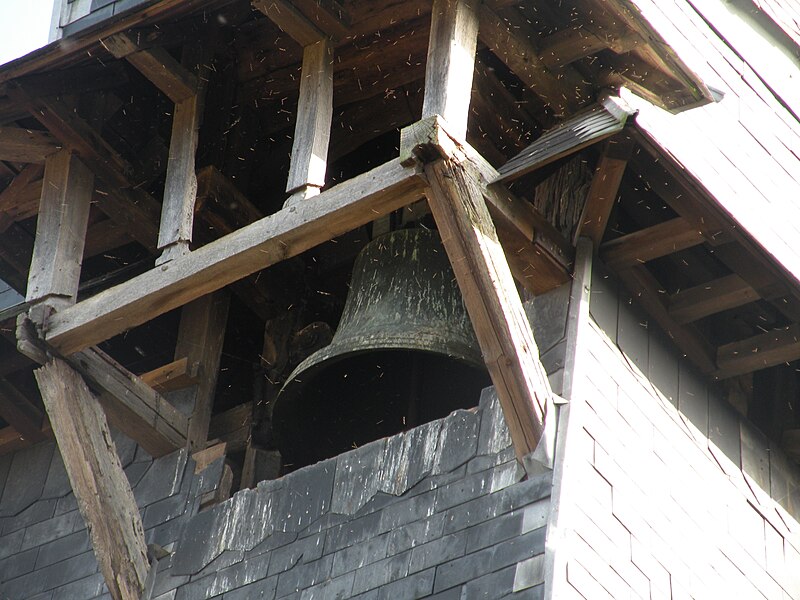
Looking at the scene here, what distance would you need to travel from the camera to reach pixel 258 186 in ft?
27.8

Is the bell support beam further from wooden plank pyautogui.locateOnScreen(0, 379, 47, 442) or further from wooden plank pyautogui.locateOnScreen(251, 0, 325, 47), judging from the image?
wooden plank pyautogui.locateOnScreen(0, 379, 47, 442)

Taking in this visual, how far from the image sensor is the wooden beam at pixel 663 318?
721 cm

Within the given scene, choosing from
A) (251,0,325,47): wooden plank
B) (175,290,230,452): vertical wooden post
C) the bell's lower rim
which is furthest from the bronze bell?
(251,0,325,47): wooden plank

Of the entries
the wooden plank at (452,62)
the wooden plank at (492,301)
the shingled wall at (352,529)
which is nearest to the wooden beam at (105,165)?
the shingled wall at (352,529)

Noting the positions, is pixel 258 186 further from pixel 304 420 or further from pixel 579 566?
pixel 579 566

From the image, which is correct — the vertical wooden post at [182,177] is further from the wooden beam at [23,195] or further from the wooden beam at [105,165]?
the wooden beam at [23,195]

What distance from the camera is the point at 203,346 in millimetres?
8195

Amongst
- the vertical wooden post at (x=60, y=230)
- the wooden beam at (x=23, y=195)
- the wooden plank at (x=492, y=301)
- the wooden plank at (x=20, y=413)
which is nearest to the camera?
the wooden plank at (x=492, y=301)

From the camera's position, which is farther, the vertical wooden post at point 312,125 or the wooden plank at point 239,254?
the vertical wooden post at point 312,125

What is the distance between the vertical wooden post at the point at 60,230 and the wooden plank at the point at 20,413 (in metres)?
1.10

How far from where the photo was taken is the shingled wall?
6328 mm

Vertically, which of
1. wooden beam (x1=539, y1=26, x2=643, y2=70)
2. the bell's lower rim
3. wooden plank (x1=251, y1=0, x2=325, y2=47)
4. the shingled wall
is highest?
wooden plank (x1=251, y1=0, x2=325, y2=47)

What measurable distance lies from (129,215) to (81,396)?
108 centimetres

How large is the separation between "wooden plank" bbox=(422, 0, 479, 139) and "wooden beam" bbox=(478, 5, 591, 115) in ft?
0.46
